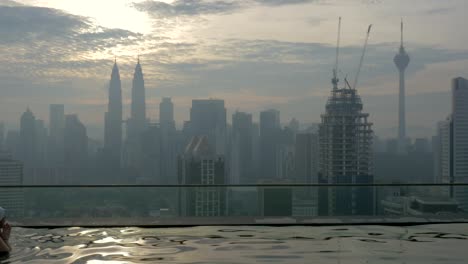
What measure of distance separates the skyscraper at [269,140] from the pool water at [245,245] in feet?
23.8

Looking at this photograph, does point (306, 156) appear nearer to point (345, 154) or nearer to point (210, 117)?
point (345, 154)

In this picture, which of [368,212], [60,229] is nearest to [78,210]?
[60,229]

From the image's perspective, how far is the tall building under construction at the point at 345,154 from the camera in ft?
37.5

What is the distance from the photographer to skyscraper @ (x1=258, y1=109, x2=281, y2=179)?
800 inches

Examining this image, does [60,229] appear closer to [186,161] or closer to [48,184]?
[48,184]

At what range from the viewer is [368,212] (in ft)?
36.8

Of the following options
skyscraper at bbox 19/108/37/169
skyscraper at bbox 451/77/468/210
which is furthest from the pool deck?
skyscraper at bbox 19/108/37/169

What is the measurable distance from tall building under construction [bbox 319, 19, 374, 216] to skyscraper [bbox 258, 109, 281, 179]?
5.96 ft

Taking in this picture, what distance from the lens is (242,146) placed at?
26.9m

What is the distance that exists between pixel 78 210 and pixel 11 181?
2.00 metres

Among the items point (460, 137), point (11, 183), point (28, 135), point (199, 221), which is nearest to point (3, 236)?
point (11, 183)

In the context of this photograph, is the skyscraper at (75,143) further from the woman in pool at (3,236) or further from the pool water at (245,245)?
the woman in pool at (3,236)

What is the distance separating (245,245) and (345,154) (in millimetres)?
17865

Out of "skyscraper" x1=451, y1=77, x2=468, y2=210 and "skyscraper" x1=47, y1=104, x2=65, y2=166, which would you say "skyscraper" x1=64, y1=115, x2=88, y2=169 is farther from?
"skyscraper" x1=451, y1=77, x2=468, y2=210
